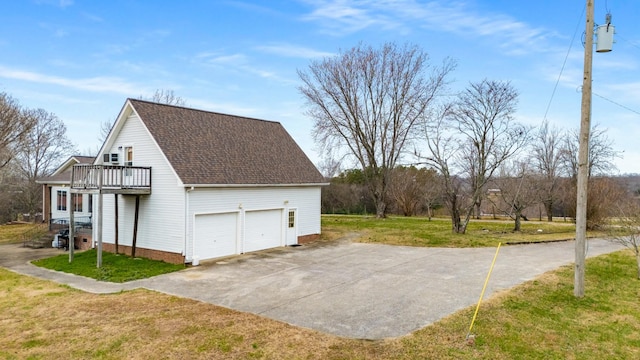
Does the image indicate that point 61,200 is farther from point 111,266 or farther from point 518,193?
point 518,193

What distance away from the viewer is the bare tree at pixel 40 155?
36.6 meters

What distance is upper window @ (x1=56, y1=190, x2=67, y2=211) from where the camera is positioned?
2425 centimetres

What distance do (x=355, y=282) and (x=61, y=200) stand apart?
21123 millimetres

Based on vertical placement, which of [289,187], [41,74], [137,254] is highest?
[41,74]

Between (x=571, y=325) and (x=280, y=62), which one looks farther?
(x=280, y=62)

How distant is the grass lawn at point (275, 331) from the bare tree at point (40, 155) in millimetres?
31315

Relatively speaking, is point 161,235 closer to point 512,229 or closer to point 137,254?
point 137,254

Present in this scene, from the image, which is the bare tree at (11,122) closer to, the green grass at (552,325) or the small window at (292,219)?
the small window at (292,219)

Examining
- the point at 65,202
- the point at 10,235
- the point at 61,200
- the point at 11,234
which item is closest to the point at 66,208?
the point at 65,202

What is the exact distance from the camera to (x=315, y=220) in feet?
70.2

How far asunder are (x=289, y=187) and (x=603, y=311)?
1324 centimetres

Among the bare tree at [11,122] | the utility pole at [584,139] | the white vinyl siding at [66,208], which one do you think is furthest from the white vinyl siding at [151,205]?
the utility pole at [584,139]

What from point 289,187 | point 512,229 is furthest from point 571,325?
point 512,229

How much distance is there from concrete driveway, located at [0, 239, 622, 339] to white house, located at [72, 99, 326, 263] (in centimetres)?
129
